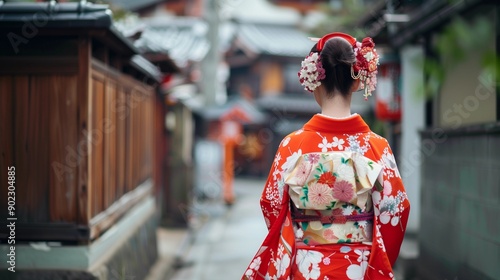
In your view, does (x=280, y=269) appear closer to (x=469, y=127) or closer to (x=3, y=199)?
(x=3, y=199)

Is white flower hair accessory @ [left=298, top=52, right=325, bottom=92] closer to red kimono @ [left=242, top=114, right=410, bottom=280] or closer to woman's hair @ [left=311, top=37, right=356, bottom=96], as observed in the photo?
woman's hair @ [left=311, top=37, right=356, bottom=96]

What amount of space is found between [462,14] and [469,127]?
1.14m

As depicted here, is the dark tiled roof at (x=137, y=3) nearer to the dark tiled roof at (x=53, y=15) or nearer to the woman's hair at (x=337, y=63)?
the dark tiled roof at (x=53, y=15)

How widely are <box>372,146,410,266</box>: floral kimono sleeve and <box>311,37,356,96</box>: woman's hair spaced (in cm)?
49

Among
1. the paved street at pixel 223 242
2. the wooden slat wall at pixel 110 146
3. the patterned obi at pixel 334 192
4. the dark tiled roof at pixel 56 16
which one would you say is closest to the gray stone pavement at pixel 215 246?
the paved street at pixel 223 242

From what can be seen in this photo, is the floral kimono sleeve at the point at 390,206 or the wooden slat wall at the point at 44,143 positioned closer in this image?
the floral kimono sleeve at the point at 390,206

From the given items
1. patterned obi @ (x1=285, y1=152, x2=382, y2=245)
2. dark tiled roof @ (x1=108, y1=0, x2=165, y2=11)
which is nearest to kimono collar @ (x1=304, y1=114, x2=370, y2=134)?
patterned obi @ (x1=285, y1=152, x2=382, y2=245)

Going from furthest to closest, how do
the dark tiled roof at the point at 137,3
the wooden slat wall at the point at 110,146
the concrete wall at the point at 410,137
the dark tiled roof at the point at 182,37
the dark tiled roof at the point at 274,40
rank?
the dark tiled roof at the point at 274,40 < the dark tiled roof at the point at 137,3 < the dark tiled roof at the point at 182,37 < the concrete wall at the point at 410,137 < the wooden slat wall at the point at 110,146

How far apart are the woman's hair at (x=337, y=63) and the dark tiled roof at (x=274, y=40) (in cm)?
3037

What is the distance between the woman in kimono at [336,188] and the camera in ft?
11.1

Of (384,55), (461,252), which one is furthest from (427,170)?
(384,55)

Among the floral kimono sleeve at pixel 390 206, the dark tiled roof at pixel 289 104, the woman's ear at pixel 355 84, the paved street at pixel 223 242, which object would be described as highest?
the dark tiled roof at pixel 289 104

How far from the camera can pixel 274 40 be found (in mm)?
35719

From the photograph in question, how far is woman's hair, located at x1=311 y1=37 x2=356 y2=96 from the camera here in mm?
3420
